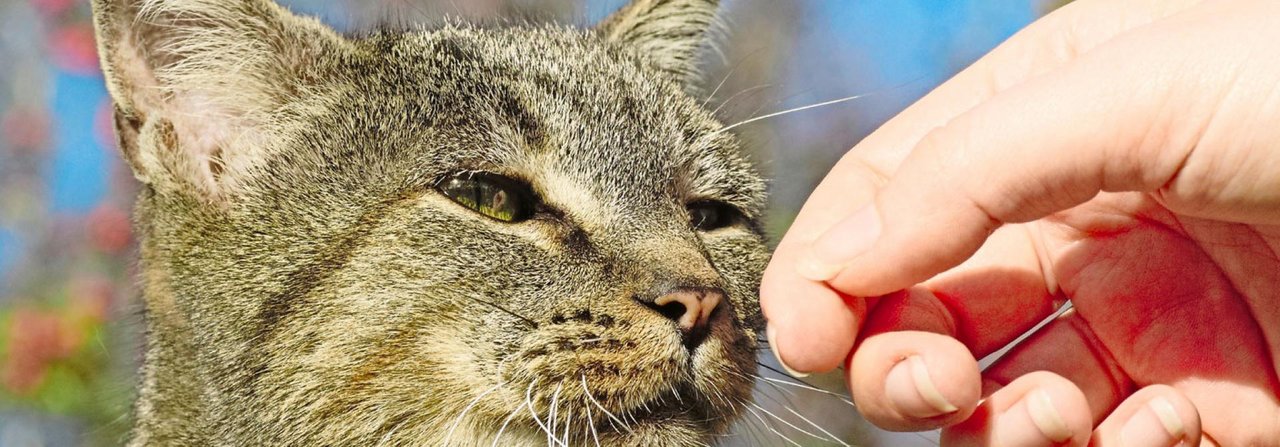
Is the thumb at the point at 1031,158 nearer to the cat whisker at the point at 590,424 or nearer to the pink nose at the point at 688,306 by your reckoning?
the pink nose at the point at 688,306

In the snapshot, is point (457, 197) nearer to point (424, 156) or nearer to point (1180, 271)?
point (424, 156)

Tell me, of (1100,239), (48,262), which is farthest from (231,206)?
(48,262)

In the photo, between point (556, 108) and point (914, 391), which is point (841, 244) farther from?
point (556, 108)

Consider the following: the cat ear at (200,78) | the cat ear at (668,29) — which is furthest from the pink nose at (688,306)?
the cat ear at (668,29)

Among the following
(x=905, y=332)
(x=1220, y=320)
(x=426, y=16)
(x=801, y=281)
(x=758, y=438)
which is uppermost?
(x=426, y=16)

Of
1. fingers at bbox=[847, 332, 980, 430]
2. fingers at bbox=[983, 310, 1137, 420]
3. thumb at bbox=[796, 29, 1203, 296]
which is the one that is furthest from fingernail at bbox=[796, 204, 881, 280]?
fingers at bbox=[983, 310, 1137, 420]

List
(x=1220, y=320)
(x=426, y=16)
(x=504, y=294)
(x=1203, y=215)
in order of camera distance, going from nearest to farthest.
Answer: (x=1203, y=215)
(x=1220, y=320)
(x=504, y=294)
(x=426, y=16)

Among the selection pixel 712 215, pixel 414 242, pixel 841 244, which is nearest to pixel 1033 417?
pixel 841 244
